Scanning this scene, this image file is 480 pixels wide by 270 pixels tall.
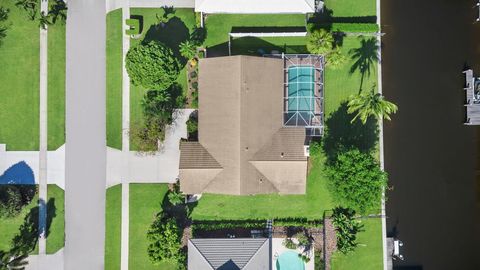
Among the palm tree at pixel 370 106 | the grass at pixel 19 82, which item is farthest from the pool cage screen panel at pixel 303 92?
the grass at pixel 19 82

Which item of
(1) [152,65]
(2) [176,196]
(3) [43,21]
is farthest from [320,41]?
(3) [43,21]

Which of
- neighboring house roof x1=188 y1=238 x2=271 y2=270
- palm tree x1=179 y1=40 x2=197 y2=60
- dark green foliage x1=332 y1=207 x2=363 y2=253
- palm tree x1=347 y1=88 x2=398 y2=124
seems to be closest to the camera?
palm tree x1=347 y1=88 x2=398 y2=124

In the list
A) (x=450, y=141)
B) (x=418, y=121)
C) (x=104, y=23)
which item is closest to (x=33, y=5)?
(x=104, y=23)

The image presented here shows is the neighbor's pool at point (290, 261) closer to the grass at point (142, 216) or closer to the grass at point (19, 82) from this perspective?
the grass at point (142, 216)

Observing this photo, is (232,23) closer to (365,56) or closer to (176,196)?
(365,56)

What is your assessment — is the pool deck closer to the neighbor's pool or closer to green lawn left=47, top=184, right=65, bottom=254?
the neighbor's pool

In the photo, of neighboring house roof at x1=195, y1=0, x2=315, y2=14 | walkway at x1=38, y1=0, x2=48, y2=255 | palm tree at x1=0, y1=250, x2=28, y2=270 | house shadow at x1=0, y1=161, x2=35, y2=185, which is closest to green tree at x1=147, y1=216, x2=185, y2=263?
walkway at x1=38, y1=0, x2=48, y2=255
